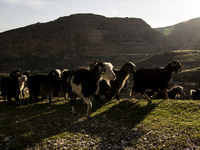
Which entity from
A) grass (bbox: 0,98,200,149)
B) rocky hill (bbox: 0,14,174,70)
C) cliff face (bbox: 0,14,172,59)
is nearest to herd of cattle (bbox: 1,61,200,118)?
grass (bbox: 0,98,200,149)

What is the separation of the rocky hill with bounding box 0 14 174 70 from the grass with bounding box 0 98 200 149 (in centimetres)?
8174

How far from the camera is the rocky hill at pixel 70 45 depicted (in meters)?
102

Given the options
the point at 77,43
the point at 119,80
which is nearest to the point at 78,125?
the point at 119,80

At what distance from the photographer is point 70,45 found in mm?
115625

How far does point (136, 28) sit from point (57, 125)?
143m

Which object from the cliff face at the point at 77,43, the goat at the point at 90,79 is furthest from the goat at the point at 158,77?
the cliff face at the point at 77,43

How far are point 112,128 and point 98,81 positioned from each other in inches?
101

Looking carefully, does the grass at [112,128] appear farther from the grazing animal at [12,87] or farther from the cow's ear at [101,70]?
the grazing animal at [12,87]

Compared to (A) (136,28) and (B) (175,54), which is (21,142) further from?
(A) (136,28)

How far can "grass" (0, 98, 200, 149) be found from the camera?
6.62 metres

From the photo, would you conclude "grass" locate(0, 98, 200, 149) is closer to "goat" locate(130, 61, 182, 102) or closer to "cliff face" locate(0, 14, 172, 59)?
"goat" locate(130, 61, 182, 102)

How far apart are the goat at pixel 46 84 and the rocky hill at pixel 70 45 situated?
249 feet

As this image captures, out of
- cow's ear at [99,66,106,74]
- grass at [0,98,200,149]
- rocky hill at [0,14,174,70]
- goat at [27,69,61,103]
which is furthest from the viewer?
rocky hill at [0,14,174,70]

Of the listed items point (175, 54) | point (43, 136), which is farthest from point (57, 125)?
point (175, 54)
